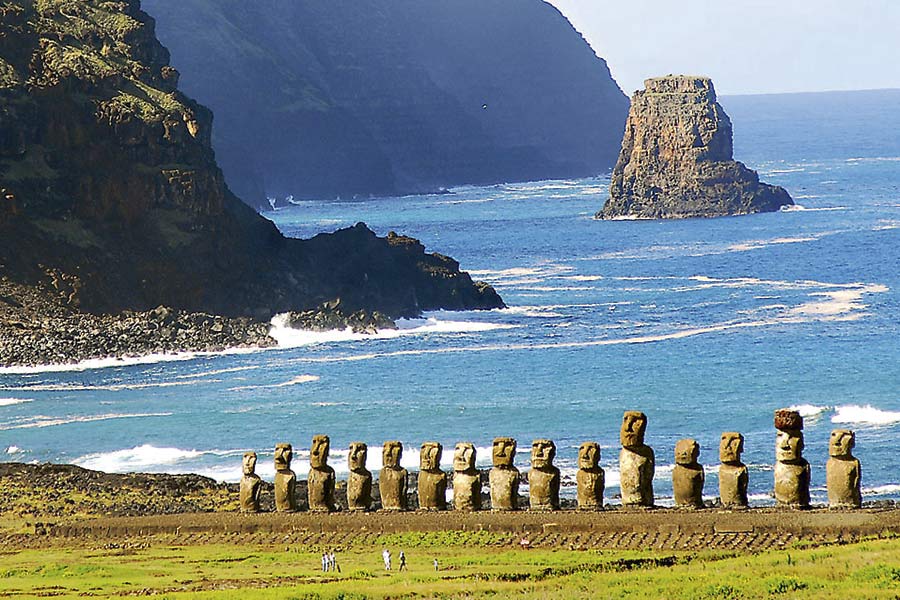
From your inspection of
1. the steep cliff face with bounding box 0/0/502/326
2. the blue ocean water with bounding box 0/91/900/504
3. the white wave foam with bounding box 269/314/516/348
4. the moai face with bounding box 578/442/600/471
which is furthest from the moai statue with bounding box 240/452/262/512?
the steep cliff face with bounding box 0/0/502/326

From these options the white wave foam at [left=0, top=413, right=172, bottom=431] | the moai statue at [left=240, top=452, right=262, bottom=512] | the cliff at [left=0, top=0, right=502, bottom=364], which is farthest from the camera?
the cliff at [left=0, top=0, right=502, bottom=364]

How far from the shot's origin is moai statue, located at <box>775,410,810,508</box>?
38.5 m

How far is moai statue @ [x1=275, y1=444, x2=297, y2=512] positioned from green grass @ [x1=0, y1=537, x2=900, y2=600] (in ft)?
6.23

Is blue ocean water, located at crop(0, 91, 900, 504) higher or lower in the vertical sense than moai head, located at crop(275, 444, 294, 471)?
lower

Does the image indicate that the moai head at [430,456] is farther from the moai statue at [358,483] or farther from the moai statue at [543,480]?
the moai statue at [543,480]

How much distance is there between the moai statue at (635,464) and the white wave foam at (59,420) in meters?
46.6

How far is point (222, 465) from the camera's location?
71.6 meters

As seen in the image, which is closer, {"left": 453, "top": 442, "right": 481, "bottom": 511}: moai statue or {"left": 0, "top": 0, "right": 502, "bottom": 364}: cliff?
{"left": 453, "top": 442, "right": 481, "bottom": 511}: moai statue

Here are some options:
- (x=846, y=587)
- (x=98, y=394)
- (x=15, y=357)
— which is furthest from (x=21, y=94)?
(x=846, y=587)

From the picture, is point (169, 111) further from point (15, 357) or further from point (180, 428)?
point (180, 428)

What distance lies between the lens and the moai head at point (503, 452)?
1594 inches

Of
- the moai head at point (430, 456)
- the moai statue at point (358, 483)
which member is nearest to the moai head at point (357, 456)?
the moai statue at point (358, 483)

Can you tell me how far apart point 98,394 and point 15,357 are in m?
10.3

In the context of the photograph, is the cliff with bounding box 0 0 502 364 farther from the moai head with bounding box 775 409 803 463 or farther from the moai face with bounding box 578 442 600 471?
the moai head with bounding box 775 409 803 463
